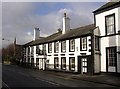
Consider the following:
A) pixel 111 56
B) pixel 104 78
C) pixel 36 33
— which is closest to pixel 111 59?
pixel 111 56

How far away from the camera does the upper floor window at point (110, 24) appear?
26208 mm

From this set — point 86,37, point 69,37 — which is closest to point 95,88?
point 86,37

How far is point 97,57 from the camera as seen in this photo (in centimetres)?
2783

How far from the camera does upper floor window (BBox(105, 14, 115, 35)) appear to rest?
86.0 ft

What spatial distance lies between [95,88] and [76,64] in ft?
49.0

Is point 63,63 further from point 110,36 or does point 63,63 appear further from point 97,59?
point 110,36

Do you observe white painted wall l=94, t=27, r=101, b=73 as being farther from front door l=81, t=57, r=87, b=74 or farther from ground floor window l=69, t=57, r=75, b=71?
ground floor window l=69, t=57, r=75, b=71

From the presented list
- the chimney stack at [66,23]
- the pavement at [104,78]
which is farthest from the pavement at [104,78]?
the chimney stack at [66,23]

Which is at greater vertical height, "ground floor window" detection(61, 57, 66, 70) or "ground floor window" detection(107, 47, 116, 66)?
"ground floor window" detection(107, 47, 116, 66)

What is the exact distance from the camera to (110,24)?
87.3 ft

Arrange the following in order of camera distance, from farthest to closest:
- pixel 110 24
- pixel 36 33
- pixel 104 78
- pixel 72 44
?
pixel 36 33 < pixel 72 44 < pixel 110 24 < pixel 104 78

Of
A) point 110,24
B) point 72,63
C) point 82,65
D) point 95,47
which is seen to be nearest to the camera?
point 110,24

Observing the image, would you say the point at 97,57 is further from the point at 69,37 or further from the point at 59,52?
the point at 59,52

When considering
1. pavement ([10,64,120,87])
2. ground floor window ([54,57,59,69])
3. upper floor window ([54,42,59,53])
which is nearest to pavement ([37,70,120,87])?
pavement ([10,64,120,87])
